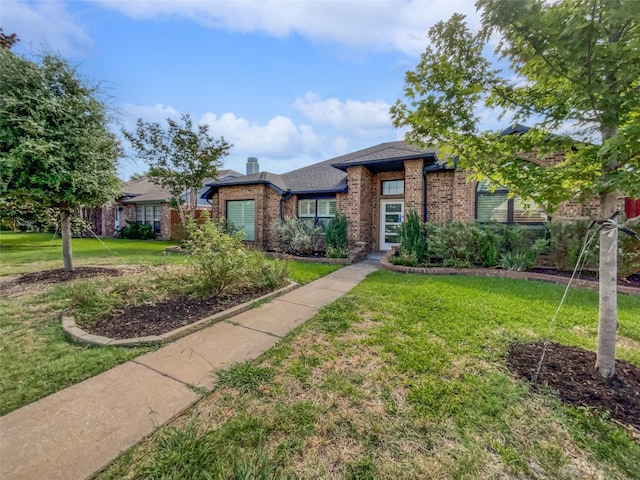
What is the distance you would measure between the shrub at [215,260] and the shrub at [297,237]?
17.9 feet

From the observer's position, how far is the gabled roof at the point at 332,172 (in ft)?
34.7

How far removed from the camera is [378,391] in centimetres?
260

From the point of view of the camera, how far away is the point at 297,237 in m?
11.0

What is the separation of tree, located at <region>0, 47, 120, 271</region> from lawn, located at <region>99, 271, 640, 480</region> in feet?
19.2

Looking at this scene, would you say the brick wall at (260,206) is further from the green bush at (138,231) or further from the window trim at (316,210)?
the green bush at (138,231)

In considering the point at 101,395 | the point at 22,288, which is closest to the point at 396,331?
the point at 101,395

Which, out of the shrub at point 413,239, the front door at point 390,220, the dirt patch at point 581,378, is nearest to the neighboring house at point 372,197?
the front door at point 390,220

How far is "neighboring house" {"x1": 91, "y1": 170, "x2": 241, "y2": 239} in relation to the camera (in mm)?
20109

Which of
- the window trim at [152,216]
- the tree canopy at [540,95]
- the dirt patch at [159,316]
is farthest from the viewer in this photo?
the window trim at [152,216]

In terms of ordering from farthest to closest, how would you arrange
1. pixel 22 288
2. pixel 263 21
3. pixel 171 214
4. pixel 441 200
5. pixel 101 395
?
pixel 171 214
pixel 441 200
pixel 263 21
pixel 22 288
pixel 101 395

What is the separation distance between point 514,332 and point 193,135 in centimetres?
1450

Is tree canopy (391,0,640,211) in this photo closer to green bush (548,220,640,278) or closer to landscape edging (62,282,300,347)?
landscape edging (62,282,300,347)

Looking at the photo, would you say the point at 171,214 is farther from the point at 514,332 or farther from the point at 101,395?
the point at 514,332

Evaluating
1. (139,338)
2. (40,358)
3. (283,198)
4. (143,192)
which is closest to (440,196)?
(283,198)
